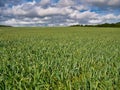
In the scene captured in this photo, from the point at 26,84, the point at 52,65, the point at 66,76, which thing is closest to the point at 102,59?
→ the point at 52,65

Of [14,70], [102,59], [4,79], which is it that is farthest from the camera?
[102,59]

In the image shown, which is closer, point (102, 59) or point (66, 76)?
point (66, 76)

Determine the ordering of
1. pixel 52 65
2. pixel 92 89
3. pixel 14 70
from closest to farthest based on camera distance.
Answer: pixel 92 89
pixel 14 70
pixel 52 65

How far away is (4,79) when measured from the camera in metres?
3.95

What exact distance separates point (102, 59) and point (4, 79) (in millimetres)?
3203

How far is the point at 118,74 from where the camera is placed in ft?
13.6

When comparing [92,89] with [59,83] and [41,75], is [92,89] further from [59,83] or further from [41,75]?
[41,75]

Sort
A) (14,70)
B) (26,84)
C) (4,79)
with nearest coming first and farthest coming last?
(26,84) → (4,79) → (14,70)

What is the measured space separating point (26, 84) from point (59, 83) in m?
0.62

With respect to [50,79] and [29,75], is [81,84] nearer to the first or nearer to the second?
[50,79]

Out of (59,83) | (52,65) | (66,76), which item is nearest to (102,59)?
(52,65)

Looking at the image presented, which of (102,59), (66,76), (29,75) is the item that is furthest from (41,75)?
(102,59)

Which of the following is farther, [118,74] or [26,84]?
[118,74]

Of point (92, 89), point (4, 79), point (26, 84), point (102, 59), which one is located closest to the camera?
point (92, 89)
